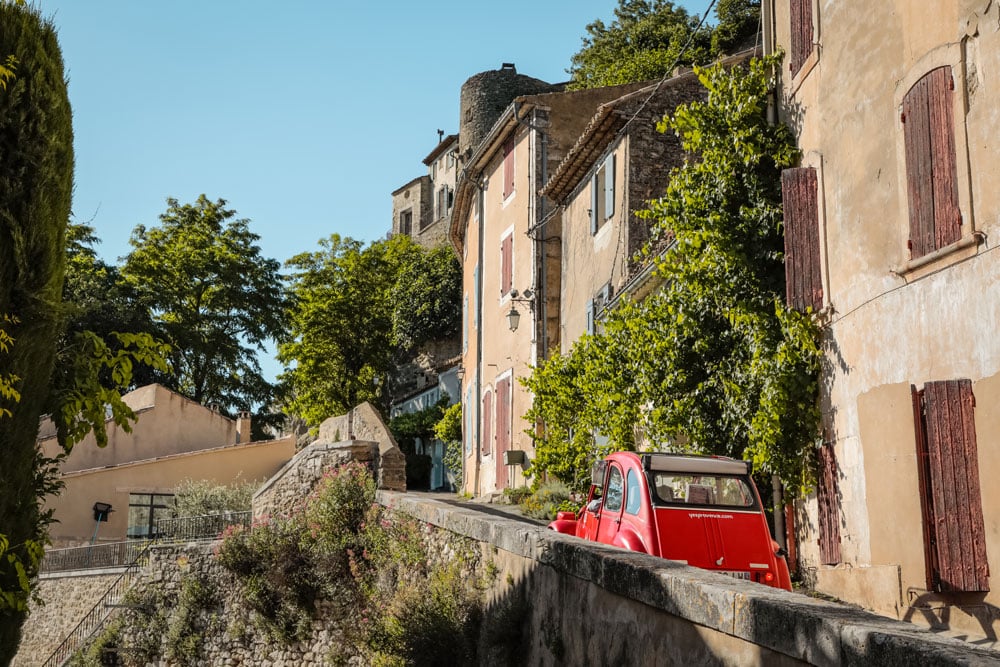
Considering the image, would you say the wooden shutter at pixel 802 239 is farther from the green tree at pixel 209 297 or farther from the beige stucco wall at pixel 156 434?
the green tree at pixel 209 297

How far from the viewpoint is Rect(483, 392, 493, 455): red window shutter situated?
82.7 ft

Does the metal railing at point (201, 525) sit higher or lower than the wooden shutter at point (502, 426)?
lower

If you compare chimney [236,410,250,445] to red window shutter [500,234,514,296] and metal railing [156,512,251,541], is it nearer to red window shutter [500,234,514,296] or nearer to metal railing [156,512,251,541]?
metal railing [156,512,251,541]

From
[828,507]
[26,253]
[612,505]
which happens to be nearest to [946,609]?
[828,507]

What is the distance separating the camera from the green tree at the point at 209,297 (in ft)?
136

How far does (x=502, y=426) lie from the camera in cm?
2406

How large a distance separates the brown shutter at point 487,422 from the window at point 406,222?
47906 millimetres

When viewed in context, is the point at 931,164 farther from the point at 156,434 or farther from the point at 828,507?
the point at 156,434

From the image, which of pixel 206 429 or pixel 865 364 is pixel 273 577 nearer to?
pixel 865 364

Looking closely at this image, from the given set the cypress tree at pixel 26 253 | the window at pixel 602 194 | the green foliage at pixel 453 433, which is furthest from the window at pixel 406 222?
the cypress tree at pixel 26 253

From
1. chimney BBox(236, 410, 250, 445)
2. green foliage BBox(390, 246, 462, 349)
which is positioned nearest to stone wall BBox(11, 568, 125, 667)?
chimney BBox(236, 410, 250, 445)

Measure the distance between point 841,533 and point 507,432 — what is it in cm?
1330

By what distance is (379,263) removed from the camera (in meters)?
46.2

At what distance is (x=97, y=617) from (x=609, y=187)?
13.4 meters
